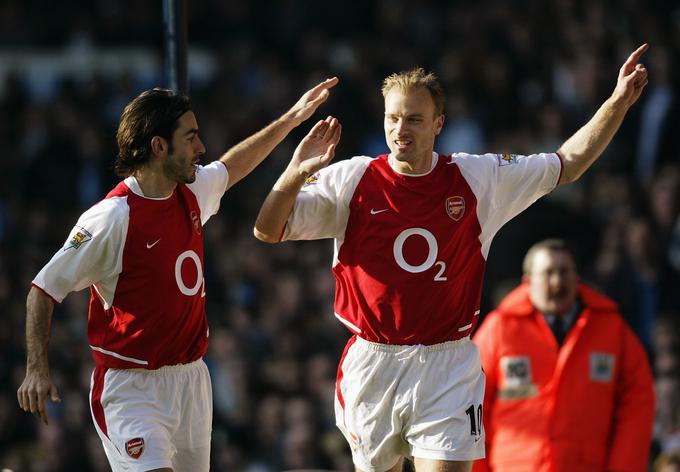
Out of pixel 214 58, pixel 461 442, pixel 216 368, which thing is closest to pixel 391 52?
pixel 214 58

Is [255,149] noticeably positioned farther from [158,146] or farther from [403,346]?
[403,346]

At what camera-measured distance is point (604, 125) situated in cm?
677

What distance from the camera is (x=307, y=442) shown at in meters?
10.8

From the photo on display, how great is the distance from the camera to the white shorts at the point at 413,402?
21.3 feet

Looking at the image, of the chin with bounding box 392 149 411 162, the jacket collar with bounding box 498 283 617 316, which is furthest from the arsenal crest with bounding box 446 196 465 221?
the jacket collar with bounding box 498 283 617 316

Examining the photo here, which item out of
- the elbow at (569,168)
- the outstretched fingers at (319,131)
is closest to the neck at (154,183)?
the outstretched fingers at (319,131)

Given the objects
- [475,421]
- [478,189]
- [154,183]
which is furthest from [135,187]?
[475,421]

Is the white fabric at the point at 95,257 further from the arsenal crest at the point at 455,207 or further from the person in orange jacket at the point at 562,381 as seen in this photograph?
the person in orange jacket at the point at 562,381

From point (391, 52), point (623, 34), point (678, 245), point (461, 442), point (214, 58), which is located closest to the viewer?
point (461, 442)

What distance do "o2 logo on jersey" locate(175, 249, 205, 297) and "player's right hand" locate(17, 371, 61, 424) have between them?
798mm

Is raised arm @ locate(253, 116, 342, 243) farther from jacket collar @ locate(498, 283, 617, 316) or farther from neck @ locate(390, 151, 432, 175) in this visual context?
jacket collar @ locate(498, 283, 617, 316)

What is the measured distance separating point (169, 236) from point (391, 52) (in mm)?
7944

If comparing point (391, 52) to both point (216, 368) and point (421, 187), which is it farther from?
point (421, 187)

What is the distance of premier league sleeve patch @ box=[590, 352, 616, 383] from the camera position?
7.67m
